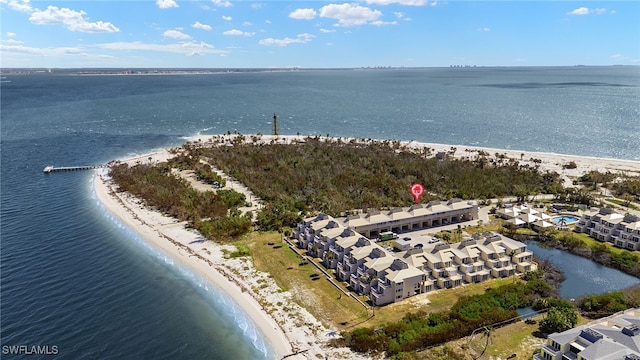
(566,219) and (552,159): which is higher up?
(552,159)

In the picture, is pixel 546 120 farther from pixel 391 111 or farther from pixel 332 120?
pixel 332 120

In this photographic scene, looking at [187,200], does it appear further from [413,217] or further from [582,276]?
[582,276]

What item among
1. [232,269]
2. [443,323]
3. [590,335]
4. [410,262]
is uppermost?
[590,335]

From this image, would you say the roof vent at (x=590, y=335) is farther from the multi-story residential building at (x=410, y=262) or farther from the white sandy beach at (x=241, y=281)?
the white sandy beach at (x=241, y=281)

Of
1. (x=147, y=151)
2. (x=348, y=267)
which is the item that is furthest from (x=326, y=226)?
(x=147, y=151)

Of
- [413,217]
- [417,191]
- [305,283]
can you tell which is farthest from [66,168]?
[413,217]

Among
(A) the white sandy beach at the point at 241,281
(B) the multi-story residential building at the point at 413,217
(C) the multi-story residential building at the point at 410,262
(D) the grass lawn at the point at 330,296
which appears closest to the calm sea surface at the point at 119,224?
(A) the white sandy beach at the point at 241,281

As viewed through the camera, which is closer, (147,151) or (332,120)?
(147,151)
